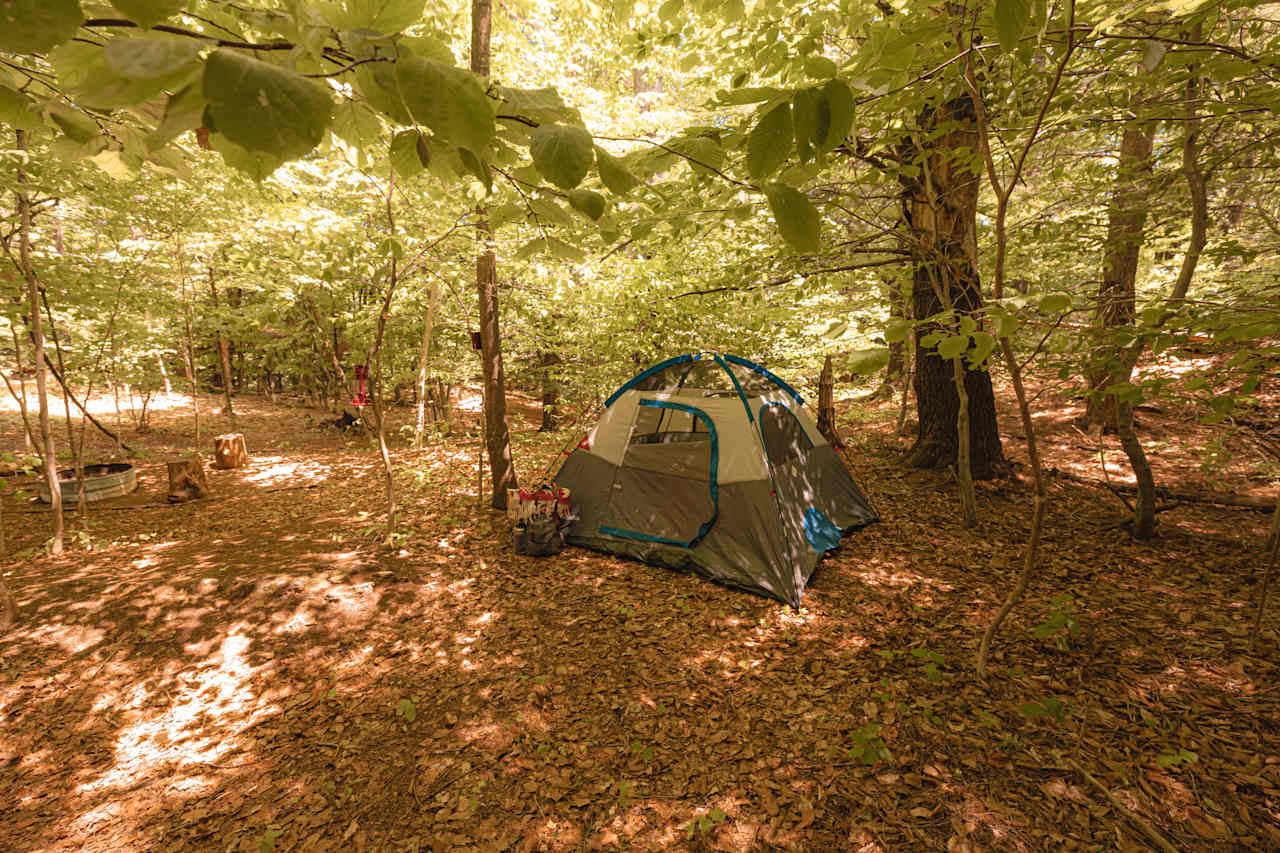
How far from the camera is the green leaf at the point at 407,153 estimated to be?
3.38 feet

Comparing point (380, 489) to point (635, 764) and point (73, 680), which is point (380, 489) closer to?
point (73, 680)

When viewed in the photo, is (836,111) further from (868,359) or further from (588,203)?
(868,359)

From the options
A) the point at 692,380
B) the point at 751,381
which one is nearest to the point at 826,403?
the point at 751,381

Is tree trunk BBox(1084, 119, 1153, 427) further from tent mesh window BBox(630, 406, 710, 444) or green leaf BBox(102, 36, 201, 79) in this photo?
tent mesh window BBox(630, 406, 710, 444)

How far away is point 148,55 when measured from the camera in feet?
1.82

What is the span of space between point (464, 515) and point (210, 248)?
6184mm

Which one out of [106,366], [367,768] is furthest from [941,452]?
[106,366]

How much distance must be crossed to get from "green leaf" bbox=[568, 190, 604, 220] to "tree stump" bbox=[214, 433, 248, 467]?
10.1 m

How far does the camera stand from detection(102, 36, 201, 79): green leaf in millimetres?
529

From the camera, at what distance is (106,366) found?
7289 millimetres

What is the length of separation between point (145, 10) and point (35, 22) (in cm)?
15

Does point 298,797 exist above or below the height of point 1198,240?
below

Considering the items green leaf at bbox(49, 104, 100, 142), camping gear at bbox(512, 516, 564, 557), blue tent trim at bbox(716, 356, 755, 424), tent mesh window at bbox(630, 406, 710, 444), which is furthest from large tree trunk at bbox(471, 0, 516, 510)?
green leaf at bbox(49, 104, 100, 142)

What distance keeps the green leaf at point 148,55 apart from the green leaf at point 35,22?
155 millimetres
